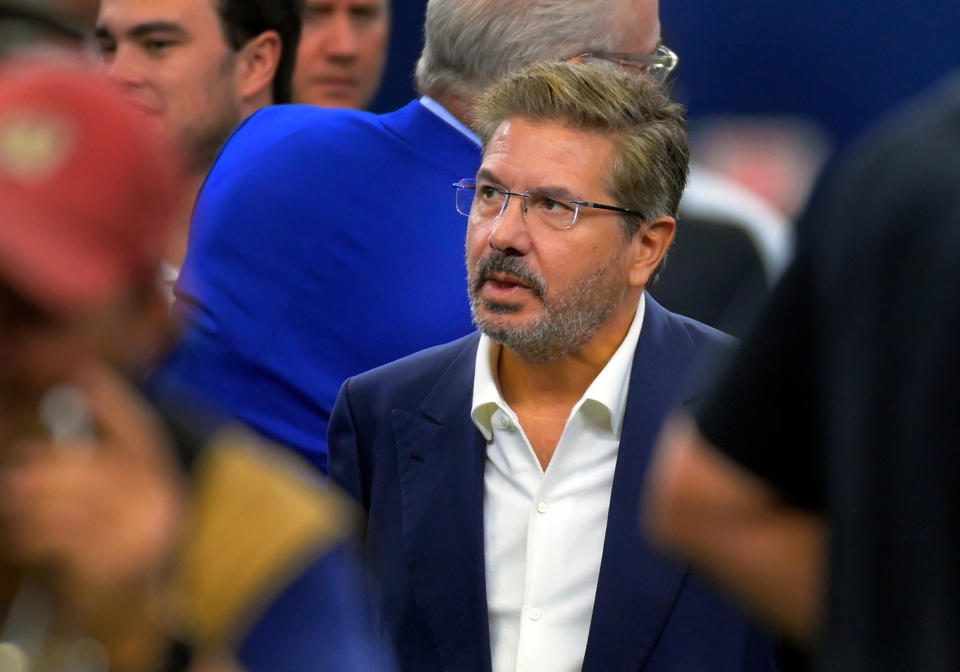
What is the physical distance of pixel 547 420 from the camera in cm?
309

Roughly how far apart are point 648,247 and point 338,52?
208 centimetres

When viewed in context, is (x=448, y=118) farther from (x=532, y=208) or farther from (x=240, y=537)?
(x=240, y=537)

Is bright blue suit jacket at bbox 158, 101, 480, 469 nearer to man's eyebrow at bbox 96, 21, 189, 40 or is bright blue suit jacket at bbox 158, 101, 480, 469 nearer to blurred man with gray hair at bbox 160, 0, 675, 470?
blurred man with gray hair at bbox 160, 0, 675, 470

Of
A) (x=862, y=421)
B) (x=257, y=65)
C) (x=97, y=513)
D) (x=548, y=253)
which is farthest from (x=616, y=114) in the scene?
(x=97, y=513)

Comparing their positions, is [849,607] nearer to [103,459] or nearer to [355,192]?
[103,459]

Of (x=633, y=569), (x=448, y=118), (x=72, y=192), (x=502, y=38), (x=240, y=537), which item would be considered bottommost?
(x=633, y=569)

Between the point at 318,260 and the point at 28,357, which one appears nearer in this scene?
the point at 28,357

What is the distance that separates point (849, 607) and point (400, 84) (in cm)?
440

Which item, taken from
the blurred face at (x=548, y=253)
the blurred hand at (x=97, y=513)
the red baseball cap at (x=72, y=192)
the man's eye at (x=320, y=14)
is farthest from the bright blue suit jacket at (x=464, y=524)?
the man's eye at (x=320, y=14)

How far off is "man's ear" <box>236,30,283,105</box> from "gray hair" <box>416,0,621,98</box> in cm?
61

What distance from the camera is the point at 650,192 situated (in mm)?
3268

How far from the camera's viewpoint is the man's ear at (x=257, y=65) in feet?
13.8

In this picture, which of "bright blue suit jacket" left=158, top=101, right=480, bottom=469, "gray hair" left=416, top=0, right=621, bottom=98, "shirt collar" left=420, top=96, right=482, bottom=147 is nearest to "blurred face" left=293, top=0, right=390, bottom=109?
"gray hair" left=416, top=0, right=621, bottom=98

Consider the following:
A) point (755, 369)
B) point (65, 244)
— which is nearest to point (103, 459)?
point (65, 244)
